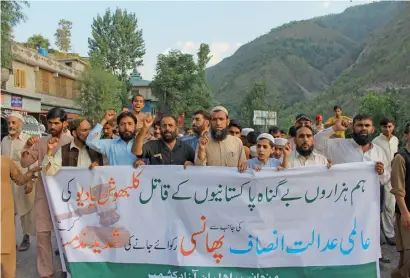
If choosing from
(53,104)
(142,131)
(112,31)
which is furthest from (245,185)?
(112,31)

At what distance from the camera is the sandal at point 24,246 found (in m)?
5.44

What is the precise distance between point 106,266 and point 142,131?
1.36 meters

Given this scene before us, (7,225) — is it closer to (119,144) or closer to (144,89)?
(119,144)

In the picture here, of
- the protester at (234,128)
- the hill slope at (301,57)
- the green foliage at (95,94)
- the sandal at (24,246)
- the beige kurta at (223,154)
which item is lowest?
the sandal at (24,246)

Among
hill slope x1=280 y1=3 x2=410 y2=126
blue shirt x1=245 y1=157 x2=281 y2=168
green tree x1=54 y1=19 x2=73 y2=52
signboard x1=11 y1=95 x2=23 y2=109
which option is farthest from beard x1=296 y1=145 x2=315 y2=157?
green tree x1=54 y1=19 x2=73 y2=52

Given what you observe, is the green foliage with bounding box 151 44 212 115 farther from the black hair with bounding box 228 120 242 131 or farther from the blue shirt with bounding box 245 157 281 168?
the blue shirt with bounding box 245 157 281 168

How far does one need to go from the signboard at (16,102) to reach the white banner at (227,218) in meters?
25.1

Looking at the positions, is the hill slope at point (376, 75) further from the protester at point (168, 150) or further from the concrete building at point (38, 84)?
the protester at point (168, 150)

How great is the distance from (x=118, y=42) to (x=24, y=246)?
41102 millimetres

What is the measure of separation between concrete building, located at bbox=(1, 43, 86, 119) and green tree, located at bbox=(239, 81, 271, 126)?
2358 cm

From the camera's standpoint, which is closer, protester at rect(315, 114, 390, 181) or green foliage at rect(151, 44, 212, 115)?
protester at rect(315, 114, 390, 181)

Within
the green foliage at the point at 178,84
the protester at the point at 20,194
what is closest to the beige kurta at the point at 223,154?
the protester at the point at 20,194

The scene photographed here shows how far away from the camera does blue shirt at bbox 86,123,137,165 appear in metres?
4.20

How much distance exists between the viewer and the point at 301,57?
129 meters
